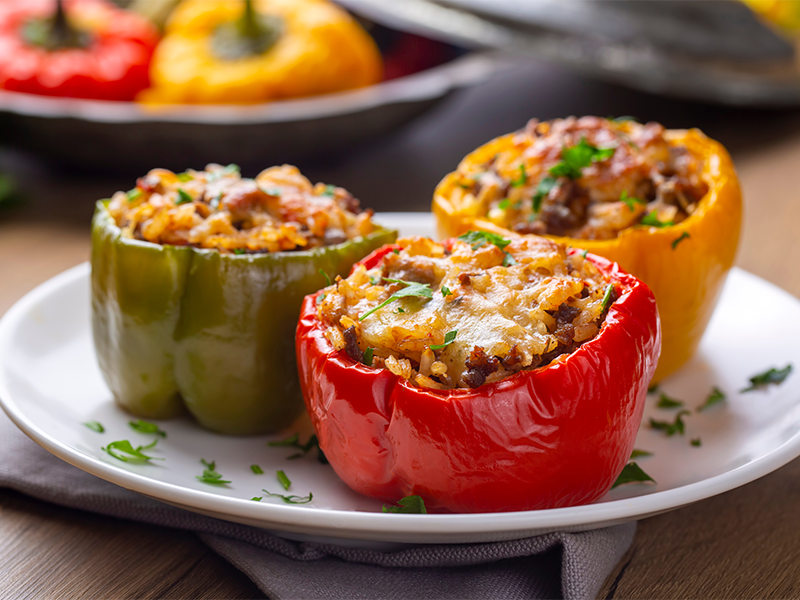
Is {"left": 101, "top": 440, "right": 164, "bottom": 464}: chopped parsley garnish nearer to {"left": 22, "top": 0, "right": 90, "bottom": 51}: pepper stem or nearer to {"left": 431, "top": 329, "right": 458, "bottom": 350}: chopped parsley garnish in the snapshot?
{"left": 431, "top": 329, "right": 458, "bottom": 350}: chopped parsley garnish

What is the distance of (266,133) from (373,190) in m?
0.68

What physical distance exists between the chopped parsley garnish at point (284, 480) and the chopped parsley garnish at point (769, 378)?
1.36m

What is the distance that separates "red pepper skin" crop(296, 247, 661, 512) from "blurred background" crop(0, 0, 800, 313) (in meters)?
1.81

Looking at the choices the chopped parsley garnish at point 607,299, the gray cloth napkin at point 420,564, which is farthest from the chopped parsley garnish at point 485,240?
the gray cloth napkin at point 420,564

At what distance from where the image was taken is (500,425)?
1796mm

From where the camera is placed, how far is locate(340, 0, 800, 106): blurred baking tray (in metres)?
4.15

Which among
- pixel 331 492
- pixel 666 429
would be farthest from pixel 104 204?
pixel 666 429

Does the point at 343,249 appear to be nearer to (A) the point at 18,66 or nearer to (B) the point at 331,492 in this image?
(B) the point at 331,492

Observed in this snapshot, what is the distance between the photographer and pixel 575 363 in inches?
71.4

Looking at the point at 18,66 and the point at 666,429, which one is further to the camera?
the point at 18,66

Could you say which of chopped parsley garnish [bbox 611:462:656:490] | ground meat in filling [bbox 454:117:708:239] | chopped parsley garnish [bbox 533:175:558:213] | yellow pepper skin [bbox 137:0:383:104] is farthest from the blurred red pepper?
chopped parsley garnish [bbox 611:462:656:490]

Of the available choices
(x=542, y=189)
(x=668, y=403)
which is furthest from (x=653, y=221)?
(x=668, y=403)

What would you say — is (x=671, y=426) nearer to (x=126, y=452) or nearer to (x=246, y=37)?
(x=126, y=452)

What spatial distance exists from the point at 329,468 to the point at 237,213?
768 millimetres
